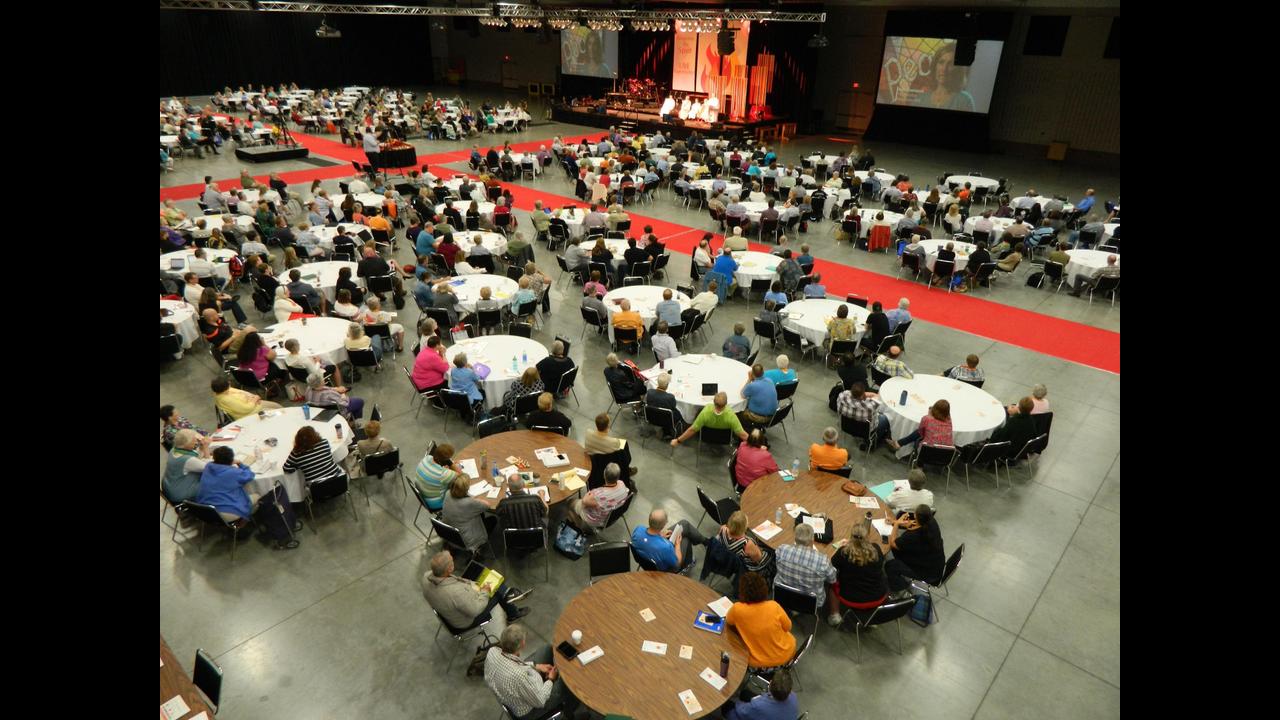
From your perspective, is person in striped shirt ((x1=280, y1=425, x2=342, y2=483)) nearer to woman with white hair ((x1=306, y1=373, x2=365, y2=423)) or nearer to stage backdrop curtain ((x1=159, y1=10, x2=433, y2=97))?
woman with white hair ((x1=306, y1=373, x2=365, y2=423))

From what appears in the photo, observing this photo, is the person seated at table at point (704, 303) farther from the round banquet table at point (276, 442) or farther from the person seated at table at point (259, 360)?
the person seated at table at point (259, 360)

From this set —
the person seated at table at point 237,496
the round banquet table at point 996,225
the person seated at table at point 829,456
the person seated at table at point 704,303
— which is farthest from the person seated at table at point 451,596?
the round banquet table at point 996,225

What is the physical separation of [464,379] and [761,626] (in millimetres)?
4801

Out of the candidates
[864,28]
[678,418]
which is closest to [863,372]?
[678,418]

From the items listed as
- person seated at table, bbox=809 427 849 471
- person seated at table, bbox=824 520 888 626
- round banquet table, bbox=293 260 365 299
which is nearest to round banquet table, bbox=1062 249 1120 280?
person seated at table, bbox=809 427 849 471

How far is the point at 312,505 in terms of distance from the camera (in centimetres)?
707

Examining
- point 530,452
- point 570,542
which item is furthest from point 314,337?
point 570,542

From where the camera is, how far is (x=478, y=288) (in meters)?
11.1

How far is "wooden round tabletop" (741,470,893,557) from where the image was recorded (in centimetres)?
589

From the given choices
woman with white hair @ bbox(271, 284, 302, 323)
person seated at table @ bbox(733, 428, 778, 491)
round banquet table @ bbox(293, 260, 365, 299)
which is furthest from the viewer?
round banquet table @ bbox(293, 260, 365, 299)

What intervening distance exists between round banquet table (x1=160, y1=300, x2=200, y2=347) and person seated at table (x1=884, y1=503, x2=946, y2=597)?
33.0ft
